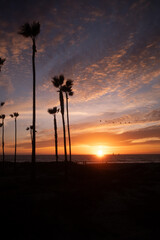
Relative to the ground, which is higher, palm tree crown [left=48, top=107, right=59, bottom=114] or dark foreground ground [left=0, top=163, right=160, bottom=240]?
palm tree crown [left=48, top=107, right=59, bottom=114]

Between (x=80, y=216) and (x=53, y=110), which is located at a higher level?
(x=53, y=110)

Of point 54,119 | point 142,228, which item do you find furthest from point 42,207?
point 54,119

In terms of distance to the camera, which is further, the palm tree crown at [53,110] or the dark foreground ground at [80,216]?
the palm tree crown at [53,110]

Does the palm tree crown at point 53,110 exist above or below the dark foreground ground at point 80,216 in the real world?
above

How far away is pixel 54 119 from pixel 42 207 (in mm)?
29191

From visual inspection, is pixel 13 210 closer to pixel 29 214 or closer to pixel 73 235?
pixel 29 214

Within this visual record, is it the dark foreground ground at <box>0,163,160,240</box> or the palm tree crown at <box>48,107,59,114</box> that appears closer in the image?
the dark foreground ground at <box>0,163,160,240</box>

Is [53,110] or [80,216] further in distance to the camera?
[53,110]

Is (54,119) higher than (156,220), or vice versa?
(54,119)

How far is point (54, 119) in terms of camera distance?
127 ft

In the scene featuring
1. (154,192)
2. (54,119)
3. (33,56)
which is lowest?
(154,192)

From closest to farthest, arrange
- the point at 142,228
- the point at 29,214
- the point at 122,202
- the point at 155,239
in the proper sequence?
1. the point at 155,239
2. the point at 142,228
3. the point at 29,214
4. the point at 122,202

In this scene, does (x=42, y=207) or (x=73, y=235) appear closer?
(x=73, y=235)

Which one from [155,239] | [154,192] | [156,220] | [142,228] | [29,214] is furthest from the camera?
[154,192]
